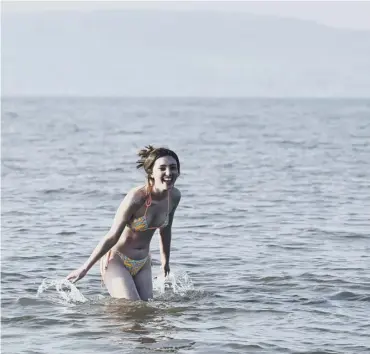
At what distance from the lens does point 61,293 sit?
1458 cm

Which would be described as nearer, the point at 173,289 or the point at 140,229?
the point at 140,229

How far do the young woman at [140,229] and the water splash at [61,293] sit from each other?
1.01 metres

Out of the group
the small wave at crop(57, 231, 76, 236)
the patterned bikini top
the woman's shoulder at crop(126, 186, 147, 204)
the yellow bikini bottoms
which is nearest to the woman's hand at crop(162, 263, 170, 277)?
the yellow bikini bottoms

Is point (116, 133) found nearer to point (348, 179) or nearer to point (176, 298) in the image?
point (348, 179)

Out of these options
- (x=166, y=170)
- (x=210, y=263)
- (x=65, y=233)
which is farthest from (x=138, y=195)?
(x=65, y=233)

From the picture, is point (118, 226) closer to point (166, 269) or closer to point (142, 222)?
point (142, 222)

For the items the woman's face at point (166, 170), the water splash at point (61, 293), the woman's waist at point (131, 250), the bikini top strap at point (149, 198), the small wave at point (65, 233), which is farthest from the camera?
the small wave at point (65, 233)

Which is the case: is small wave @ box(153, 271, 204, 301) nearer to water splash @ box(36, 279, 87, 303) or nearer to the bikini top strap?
water splash @ box(36, 279, 87, 303)

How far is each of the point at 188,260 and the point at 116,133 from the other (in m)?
43.0

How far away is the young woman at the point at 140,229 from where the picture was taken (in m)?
12.6

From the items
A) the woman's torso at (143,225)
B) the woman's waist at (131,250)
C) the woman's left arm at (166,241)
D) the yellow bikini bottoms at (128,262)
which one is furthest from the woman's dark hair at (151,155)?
the yellow bikini bottoms at (128,262)

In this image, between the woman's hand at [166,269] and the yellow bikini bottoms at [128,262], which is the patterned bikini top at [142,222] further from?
the woman's hand at [166,269]

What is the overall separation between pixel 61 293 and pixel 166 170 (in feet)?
9.15

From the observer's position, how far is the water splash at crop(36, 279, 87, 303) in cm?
1426
